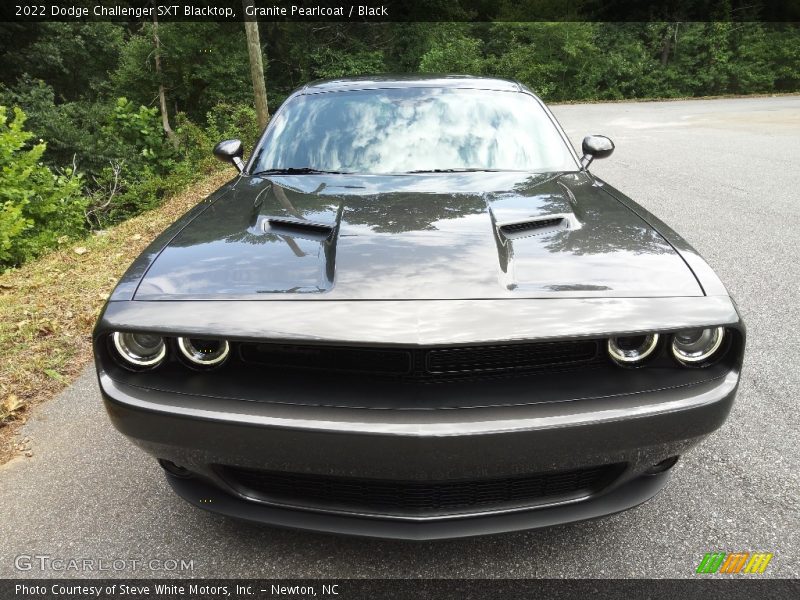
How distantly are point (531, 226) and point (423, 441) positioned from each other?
89cm

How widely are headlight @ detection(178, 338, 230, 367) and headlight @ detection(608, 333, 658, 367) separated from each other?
3.56 ft

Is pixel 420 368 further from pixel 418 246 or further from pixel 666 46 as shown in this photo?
pixel 666 46

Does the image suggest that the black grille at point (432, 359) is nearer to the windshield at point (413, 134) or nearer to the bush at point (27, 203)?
the windshield at point (413, 134)

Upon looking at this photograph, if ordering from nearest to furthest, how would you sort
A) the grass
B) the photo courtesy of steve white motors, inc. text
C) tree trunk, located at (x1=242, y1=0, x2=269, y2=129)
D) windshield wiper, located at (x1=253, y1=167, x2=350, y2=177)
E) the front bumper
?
the front bumper → the photo courtesy of steve white motors, inc. text → windshield wiper, located at (x1=253, y1=167, x2=350, y2=177) → the grass → tree trunk, located at (x1=242, y1=0, x2=269, y2=129)

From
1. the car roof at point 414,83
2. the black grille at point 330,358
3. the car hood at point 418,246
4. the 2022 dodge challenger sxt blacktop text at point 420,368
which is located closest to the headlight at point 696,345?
the 2022 dodge challenger sxt blacktop text at point 420,368

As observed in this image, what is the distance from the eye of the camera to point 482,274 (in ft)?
5.29

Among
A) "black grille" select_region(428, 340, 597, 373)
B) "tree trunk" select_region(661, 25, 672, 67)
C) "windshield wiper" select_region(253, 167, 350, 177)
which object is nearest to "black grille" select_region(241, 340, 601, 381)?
"black grille" select_region(428, 340, 597, 373)

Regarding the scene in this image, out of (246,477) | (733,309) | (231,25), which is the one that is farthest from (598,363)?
(231,25)

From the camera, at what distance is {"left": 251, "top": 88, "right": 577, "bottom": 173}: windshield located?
261 centimetres

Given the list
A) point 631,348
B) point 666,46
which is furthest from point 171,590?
point 666,46

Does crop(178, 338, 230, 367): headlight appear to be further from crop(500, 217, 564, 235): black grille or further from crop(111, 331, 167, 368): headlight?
crop(500, 217, 564, 235): black grille

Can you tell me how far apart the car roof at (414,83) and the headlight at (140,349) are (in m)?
1.93

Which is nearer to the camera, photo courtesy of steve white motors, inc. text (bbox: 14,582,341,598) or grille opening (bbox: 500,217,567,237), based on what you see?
photo courtesy of steve white motors, inc. text (bbox: 14,582,341,598)

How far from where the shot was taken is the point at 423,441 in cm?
141
